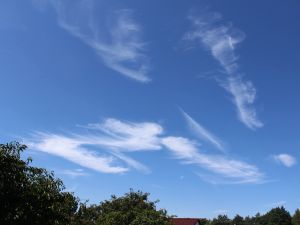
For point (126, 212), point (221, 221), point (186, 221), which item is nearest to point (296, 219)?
point (221, 221)

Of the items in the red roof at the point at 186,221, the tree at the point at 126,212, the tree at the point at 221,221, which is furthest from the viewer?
the tree at the point at 221,221

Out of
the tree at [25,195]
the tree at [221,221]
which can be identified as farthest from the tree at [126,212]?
the tree at [221,221]

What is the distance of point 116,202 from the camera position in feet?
161

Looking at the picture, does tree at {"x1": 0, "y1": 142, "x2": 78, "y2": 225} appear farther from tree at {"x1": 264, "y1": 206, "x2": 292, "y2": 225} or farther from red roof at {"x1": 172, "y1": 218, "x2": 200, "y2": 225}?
tree at {"x1": 264, "y1": 206, "x2": 292, "y2": 225}

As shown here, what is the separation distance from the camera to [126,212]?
43094 mm

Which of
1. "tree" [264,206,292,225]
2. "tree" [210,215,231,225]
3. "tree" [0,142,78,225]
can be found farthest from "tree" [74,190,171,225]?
"tree" [264,206,292,225]

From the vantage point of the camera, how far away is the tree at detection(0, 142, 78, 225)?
14.2 meters

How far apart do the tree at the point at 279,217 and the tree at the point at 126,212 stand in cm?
11754

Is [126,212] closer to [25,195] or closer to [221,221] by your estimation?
[25,195]

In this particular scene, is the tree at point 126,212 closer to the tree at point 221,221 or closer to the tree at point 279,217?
the tree at point 221,221

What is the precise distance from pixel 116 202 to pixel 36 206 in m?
34.9

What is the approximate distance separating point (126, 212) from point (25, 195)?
29263mm

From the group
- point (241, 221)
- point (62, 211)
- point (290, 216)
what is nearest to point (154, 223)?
point (62, 211)

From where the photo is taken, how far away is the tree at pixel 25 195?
46.5ft
